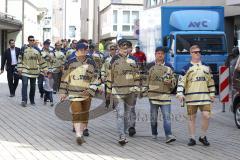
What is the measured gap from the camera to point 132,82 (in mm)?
→ 9391

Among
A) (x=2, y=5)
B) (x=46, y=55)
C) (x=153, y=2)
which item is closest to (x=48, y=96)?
(x=46, y=55)

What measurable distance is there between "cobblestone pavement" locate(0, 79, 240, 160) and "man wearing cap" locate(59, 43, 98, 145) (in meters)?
0.51

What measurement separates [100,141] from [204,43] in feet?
38.0

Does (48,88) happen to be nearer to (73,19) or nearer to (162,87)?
(162,87)

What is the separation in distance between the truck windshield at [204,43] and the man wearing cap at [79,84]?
11198 millimetres

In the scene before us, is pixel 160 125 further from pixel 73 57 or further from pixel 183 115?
pixel 73 57

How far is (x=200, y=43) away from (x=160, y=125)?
29.7ft

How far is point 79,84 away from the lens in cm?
930

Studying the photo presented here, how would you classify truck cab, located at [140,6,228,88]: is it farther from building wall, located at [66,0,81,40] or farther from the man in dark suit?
building wall, located at [66,0,81,40]

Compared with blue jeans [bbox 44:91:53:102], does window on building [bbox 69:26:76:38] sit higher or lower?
higher

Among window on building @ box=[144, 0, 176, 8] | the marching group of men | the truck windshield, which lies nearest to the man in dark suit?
the truck windshield

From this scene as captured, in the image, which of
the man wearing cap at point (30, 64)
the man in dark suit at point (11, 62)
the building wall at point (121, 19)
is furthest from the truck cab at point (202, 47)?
the building wall at point (121, 19)

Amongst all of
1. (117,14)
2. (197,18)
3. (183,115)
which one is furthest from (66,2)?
(183,115)

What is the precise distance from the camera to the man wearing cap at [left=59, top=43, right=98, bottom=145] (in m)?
9.27
